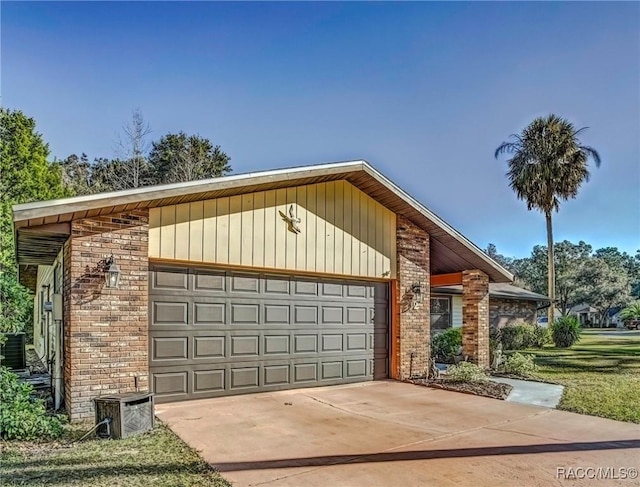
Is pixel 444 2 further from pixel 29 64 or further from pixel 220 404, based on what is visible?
pixel 29 64

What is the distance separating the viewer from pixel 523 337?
1908 centimetres

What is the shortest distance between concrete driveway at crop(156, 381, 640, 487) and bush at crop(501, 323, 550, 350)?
11606 millimetres

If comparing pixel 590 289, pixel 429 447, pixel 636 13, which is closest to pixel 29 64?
pixel 429 447

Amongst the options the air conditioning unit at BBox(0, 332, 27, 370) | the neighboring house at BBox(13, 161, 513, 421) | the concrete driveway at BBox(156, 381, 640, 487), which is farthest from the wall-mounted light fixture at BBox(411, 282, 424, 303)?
the air conditioning unit at BBox(0, 332, 27, 370)

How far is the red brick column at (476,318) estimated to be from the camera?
11.5 meters

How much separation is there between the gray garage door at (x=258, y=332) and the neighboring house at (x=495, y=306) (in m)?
7.96

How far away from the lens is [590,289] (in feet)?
138

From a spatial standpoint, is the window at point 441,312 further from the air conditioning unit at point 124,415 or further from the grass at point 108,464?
the grass at point 108,464

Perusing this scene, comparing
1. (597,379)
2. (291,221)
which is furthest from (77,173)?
(597,379)

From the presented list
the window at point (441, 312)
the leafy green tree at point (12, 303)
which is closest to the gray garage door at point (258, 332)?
the leafy green tree at point (12, 303)

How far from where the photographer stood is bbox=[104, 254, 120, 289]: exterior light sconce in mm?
6641

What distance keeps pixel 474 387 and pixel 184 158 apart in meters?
22.9

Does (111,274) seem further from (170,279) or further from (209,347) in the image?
(209,347)

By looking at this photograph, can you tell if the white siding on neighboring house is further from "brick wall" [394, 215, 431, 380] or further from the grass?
the grass
